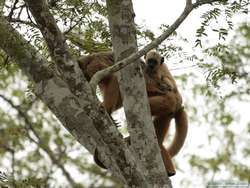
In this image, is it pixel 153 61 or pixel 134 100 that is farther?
pixel 153 61

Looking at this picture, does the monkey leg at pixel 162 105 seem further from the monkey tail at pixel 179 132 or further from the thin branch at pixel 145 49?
the thin branch at pixel 145 49

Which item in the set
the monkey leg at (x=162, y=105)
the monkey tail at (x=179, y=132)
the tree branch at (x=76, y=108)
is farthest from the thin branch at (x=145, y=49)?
the monkey tail at (x=179, y=132)

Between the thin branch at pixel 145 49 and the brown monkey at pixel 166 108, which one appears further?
the brown monkey at pixel 166 108

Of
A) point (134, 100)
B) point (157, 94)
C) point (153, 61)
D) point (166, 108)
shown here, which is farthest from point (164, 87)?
point (134, 100)

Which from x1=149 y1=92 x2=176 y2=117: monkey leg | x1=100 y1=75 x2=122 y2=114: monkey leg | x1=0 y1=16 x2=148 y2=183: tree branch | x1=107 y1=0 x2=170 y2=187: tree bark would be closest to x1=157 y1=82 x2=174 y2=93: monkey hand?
x1=149 y1=92 x2=176 y2=117: monkey leg

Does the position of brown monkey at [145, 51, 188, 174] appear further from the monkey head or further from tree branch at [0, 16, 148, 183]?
tree branch at [0, 16, 148, 183]

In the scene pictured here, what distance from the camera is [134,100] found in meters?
5.53

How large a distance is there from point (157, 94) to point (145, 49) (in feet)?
9.21

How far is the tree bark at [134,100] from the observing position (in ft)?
17.6

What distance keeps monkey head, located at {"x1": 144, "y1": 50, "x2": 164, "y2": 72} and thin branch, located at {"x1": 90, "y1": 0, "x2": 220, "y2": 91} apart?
321 centimetres

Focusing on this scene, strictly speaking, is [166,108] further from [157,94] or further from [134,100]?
[134,100]

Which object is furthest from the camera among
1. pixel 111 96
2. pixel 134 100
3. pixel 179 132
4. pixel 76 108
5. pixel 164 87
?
pixel 179 132

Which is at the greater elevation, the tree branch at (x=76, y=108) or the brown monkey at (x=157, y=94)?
the tree branch at (x=76, y=108)

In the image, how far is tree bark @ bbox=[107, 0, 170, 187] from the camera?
5352 millimetres
